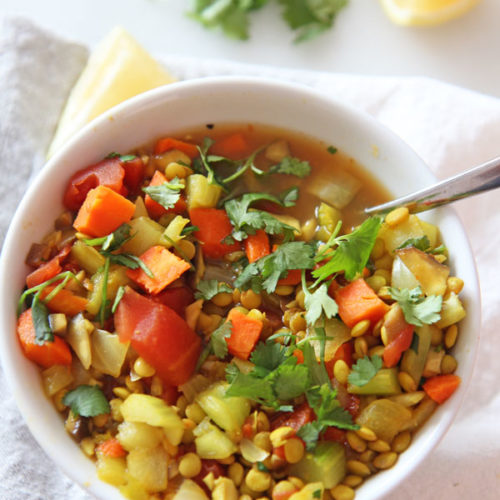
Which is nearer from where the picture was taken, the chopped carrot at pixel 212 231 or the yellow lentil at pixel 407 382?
the yellow lentil at pixel 407 382

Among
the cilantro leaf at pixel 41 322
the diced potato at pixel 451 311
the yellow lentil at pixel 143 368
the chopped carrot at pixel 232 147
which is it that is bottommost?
the diced potato at pixel 451 311

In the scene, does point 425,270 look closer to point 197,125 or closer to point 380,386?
point 380,386

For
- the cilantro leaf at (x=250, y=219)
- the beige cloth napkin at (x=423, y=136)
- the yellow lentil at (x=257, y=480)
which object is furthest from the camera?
the beige cloth napkin at (x=423, y=136)

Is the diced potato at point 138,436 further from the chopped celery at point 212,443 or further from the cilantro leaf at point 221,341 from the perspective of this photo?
the cilantro leaf at point 221,341

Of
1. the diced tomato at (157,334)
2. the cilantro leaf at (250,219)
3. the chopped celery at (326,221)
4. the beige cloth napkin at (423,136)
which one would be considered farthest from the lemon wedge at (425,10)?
the diced tomato at (157,334)

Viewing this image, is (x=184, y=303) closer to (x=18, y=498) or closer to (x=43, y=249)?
(x=43, y=249)

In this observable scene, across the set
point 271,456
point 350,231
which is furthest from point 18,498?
point 350,231

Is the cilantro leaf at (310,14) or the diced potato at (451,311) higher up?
the cilantro leaf at (310,14)

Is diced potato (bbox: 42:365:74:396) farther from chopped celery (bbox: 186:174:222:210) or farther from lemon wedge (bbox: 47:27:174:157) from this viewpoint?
lemon wedge (bbox: 47:27:174:157)

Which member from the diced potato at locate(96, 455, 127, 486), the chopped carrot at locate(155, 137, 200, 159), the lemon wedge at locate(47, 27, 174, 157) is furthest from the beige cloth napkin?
the chopped carrot at locate(155, 137, 200, 159)
